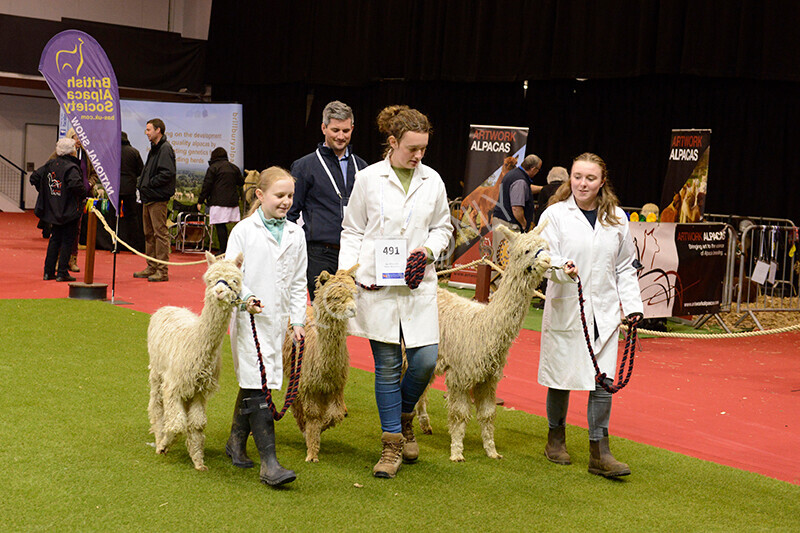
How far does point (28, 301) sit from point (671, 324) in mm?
7599

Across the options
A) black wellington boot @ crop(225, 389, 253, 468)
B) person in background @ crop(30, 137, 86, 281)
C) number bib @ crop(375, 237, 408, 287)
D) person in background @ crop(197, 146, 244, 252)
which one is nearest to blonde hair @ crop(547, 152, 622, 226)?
number bib @ crop(375, 237, 408, 287)

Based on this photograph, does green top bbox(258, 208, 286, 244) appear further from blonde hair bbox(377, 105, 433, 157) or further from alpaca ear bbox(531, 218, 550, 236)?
alpaca ear bbox(531, 218, 550, 236)

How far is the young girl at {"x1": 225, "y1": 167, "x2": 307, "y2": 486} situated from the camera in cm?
398

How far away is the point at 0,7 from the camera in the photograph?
22.4 m

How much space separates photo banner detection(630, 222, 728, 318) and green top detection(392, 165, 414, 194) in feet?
17.1

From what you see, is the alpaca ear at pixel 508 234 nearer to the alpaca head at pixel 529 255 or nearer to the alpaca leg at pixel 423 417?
the alpaca head at pixel 529 255

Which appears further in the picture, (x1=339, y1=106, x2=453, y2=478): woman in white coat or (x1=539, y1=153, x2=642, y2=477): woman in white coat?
(x1=539, y1=153, x2=642, y2=477): woman in white coat

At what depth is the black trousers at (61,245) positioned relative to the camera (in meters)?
10.6

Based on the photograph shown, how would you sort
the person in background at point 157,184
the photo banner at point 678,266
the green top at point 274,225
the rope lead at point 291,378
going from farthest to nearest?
the person in background at point 157,184, the photo banner at point 678,266, the green top at point 274,225, the rope lead at point 291,378

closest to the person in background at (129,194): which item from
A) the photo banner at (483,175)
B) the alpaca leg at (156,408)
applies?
the photo banner at (483,175)

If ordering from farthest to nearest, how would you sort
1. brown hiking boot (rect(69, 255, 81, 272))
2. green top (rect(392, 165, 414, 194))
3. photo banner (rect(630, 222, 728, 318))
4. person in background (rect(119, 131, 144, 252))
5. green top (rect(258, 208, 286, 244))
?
person in background (rect(119, 131, 144, 252)) < brown hiking boot (rect(69, 255, 81, 272)) < photo banner (rect(630, 222, 728, 318)) < green top (rect(392, 165, 414, 194)) < green top (rect(258, 208, 286, 244))

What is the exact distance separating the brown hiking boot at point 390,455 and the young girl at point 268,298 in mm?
507

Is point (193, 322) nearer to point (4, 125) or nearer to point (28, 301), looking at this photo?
point (28, 301)

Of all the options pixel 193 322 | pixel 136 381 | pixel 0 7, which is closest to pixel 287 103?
pixel 0 7
